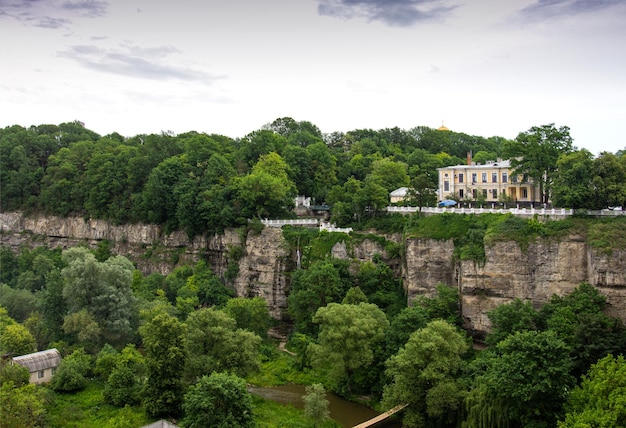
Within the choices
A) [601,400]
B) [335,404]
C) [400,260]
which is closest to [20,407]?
[335,404]

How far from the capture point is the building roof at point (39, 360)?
3969 centimetres

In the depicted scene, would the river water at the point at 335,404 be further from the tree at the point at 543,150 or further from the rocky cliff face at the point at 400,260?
the tree at the point at 543,150

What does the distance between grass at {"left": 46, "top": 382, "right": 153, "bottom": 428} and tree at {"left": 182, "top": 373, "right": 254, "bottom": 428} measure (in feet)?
18.3

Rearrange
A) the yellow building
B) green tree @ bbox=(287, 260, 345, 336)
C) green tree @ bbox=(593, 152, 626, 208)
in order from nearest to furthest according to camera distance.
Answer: green tree @ bbox=(593, 152, 626, 208) → green tree @ bbox=(287, 260, 345, 336) → the yellow building

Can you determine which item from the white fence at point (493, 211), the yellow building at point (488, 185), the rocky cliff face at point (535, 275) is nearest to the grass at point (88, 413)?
the rocky cliff face at point (535, 275)

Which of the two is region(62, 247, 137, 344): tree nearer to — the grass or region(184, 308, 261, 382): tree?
the grass

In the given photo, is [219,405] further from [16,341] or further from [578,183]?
[578,183]

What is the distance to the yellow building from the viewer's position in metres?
52.3

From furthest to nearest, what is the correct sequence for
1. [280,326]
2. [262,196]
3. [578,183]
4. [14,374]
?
1. [262,196]
2. [280,326]
3. [578,183]
4. [14,374]

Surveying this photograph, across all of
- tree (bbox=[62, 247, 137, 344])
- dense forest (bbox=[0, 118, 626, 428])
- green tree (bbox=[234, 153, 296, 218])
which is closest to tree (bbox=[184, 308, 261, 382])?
dense forest (bbox=[0, 118, 626, 428])

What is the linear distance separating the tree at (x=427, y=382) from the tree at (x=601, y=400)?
260 inches

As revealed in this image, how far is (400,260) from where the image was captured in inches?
2057

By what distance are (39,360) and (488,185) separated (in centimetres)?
3857

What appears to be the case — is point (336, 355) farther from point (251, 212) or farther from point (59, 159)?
point (59, 159)
